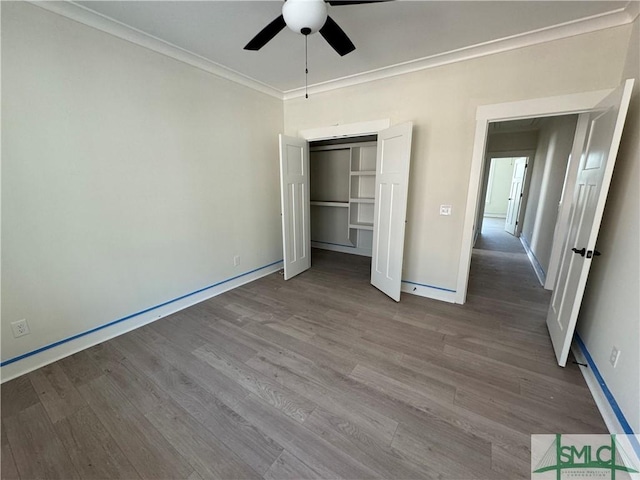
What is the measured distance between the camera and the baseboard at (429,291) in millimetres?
2995

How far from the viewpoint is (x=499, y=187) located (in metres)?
9.99

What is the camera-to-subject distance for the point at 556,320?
7.15ft

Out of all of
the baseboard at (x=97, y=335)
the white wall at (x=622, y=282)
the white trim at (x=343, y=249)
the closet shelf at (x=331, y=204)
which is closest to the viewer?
the white wall at (x=622, y=282)

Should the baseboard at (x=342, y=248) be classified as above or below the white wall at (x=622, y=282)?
below

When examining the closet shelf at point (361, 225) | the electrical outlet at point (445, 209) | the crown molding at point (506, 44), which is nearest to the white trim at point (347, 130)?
the crown molding at point (506, 44)

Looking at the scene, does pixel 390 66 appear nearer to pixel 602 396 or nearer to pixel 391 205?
pixel 391 205

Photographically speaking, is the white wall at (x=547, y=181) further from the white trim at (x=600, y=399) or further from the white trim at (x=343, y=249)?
the white trim at (x=343, y=249)

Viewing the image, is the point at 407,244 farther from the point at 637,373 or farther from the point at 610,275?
the point at 637,373

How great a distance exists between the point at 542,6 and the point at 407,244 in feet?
7.46

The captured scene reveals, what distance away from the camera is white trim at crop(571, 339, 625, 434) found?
1.43m

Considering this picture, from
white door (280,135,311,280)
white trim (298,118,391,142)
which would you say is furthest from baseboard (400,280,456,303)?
white trim (298,118,391,142)

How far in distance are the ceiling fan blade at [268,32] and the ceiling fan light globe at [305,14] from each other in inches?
4.7

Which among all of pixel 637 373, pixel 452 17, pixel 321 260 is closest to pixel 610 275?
pixel 637 373

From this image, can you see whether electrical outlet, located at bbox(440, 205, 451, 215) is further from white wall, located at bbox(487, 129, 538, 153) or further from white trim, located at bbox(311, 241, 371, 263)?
white wall, located at bbox(487, 129, 538, 153)
